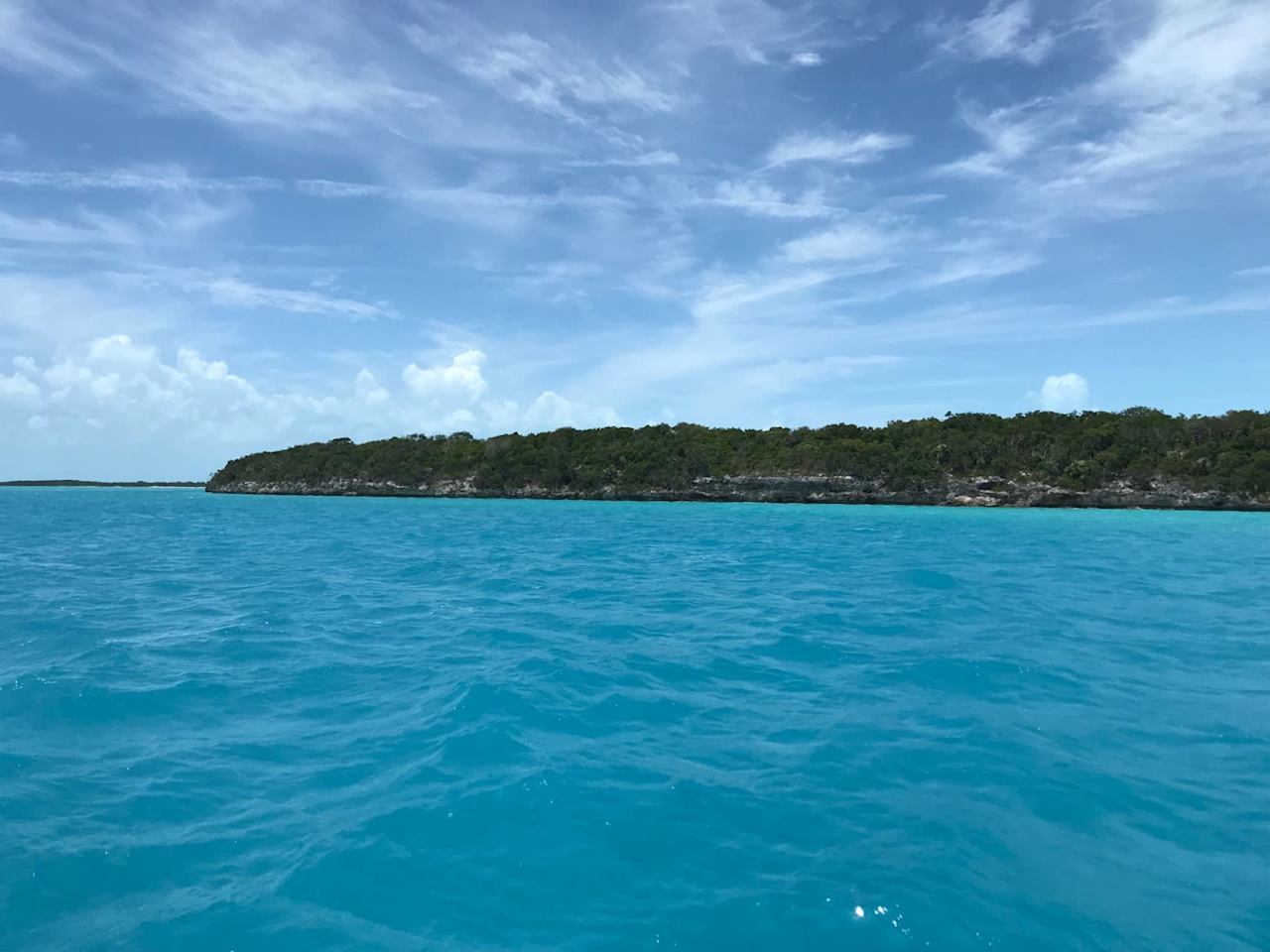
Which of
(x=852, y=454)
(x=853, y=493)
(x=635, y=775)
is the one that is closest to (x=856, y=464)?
(x=852, y=454)

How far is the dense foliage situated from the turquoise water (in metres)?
73.5

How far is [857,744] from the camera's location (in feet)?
26.9

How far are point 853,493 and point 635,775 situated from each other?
88115 millimetres

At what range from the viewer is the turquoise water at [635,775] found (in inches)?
204

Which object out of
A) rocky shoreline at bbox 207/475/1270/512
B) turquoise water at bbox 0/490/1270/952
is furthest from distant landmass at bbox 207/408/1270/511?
turquoise water at bbox 0/490/1270/952

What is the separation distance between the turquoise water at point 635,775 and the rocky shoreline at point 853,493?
71540 mm

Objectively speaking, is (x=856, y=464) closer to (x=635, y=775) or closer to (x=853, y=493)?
(x=853, y=493)

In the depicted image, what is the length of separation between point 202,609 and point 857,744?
50.5ft

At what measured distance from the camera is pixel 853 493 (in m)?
91.2

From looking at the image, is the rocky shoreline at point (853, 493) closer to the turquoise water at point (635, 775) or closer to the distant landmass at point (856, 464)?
the distant landmass at point (856, 464)

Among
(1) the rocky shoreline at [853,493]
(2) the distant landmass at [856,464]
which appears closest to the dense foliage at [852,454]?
(2) the distant landmass at [856,464]

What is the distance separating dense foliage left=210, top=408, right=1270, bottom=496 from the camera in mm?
78938

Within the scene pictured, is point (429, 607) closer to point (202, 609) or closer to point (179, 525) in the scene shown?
point (202, 609)

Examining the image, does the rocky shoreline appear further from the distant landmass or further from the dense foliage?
the dense foliage
